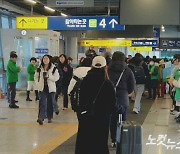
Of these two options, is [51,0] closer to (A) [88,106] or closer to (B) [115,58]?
(B) [115,58]

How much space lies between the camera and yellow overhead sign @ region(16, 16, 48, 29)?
1609cm

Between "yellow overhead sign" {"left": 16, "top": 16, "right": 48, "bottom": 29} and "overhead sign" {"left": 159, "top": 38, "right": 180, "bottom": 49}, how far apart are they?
20.4 metres

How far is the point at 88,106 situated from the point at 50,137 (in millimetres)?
3025

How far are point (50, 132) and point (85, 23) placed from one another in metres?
7.31

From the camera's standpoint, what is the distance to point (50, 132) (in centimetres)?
922

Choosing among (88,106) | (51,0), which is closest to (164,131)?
(88,106)

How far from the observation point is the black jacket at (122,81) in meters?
7.39

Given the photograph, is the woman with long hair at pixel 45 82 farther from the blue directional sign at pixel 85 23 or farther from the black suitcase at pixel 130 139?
the blue directional sign at pixel 85 23

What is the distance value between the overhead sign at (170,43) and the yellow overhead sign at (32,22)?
66.9ft

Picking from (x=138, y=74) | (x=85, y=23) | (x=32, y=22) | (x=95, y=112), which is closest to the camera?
(x=95, y=112)

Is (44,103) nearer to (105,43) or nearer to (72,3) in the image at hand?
(72,3)

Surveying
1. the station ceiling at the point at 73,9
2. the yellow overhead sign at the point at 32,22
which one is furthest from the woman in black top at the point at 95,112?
the station ceiling at the point at 73,9

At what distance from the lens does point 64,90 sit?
13148 mm

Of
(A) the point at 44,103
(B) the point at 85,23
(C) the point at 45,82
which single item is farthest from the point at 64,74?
(B) the point at 85,23
